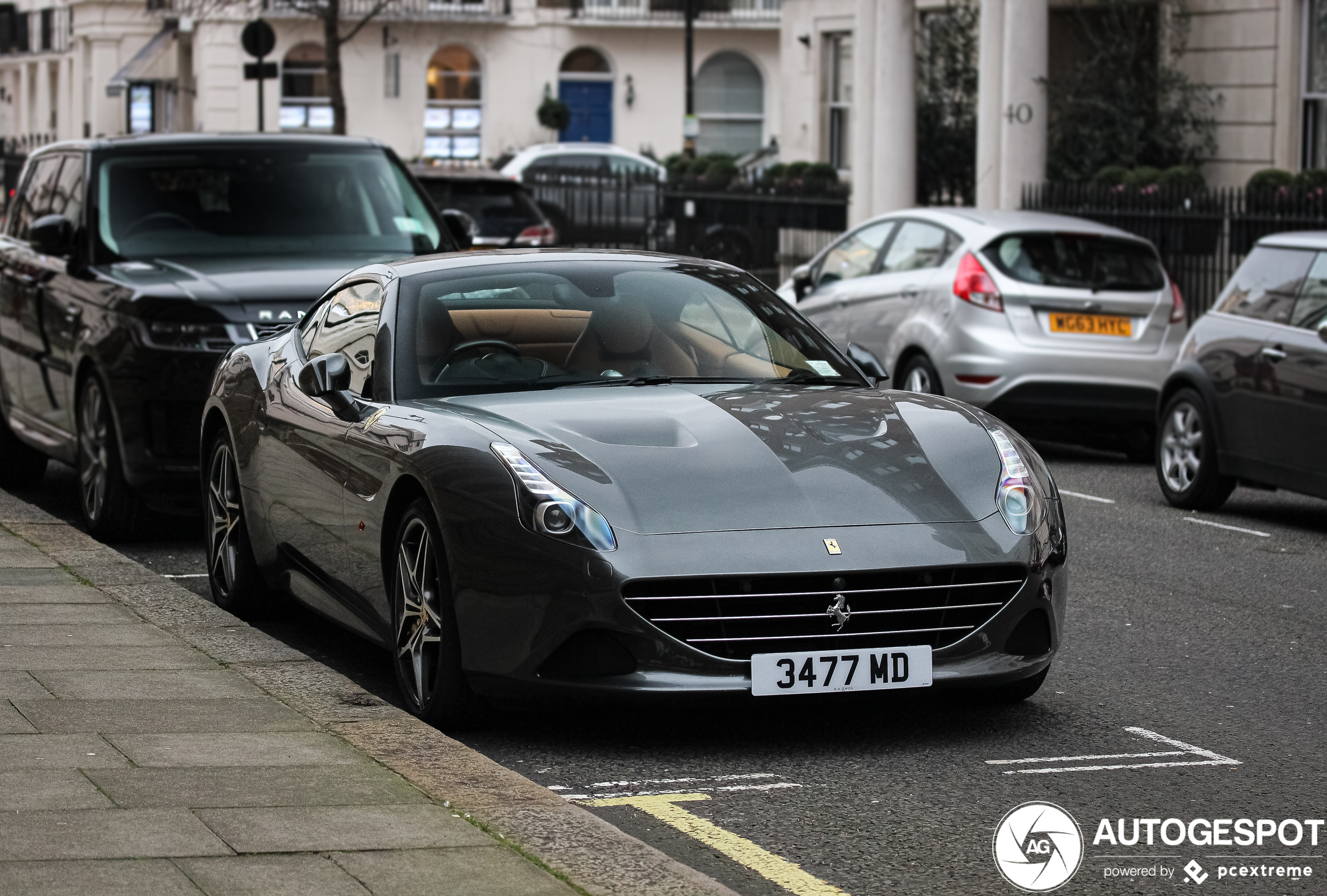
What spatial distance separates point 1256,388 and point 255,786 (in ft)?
24.6

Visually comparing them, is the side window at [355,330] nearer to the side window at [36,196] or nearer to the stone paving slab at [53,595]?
the stone paving slab at [53,595]

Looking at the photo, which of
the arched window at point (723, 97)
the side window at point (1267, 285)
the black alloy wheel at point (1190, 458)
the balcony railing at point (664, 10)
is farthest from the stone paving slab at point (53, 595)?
the arched window at point (723, 97)

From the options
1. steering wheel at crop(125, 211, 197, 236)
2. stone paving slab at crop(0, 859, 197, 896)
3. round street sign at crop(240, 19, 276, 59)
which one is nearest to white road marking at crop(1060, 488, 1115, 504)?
steering wheel at crop(125, 211, 197, 236)

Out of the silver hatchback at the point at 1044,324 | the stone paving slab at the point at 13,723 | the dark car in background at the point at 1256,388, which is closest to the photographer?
the stone paving slab at the point at 13,723

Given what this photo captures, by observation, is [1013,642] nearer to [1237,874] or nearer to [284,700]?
[1237,874]

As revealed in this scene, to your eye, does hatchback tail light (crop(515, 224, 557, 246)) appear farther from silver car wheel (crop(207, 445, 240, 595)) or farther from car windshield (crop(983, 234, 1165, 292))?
silver car wheel (crop(207, 445, 240, 595))

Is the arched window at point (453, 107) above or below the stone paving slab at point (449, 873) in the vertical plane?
above

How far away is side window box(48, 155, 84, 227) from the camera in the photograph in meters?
11.5

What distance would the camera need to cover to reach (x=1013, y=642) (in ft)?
20.6

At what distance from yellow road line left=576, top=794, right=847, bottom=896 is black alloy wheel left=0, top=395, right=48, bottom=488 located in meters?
7.59

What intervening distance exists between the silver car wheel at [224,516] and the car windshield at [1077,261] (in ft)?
23.1

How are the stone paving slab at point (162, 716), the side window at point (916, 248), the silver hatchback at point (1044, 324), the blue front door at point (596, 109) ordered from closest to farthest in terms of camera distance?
the stone paving slab at point (162, 716)
the silver hatchback at point (1044, 324)
the side window at point (916, 248)
the blue front door at point (596, 109)

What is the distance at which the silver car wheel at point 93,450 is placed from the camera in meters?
10.3

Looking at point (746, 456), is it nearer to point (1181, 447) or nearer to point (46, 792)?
point (46, 792)
